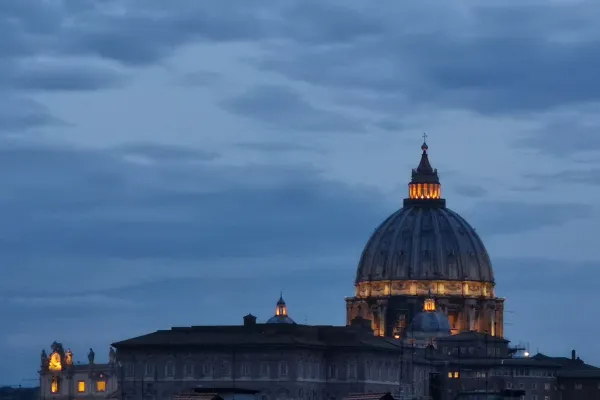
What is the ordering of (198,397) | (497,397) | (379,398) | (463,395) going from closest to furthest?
(379,398), (198,397), (497,397), (463,395)

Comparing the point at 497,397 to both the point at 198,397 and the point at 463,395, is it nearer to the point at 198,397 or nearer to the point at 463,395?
the point at 463,395

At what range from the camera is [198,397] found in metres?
136

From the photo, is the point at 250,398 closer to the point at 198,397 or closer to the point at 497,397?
the point at 198,397

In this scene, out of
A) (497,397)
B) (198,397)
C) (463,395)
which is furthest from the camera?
(463,395)

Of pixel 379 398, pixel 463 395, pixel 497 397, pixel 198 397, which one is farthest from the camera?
pixel 463 395

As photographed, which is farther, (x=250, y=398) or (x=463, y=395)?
(x=463, y=395)

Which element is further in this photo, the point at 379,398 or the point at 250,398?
the point at 250,398

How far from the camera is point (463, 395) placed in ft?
630

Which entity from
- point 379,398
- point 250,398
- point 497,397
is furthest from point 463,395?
point 379,398

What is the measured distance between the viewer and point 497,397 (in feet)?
553

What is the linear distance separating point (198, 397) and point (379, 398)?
43.2ft

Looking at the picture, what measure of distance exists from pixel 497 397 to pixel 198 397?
3794 cm

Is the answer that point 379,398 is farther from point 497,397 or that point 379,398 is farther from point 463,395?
point 463,395

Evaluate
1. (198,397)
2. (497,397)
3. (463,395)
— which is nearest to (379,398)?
(198,397)
